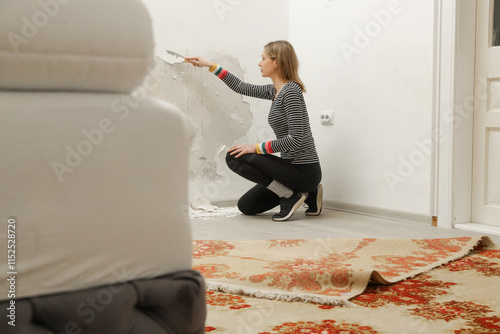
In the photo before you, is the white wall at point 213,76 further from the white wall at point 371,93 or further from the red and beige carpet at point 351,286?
the red and beige carpet at point 351,286

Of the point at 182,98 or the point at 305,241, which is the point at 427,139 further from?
the point at 182,98

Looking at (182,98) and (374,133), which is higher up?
(182,98)

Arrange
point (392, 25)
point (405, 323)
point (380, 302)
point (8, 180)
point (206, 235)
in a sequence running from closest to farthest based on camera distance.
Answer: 1. point (8, 180)
2. point (405, 323)
3. point (380, 302)
4. point (206, 235)
5. point (392, 25)

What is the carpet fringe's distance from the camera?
1851 millimetres

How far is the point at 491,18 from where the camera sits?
3434 mm

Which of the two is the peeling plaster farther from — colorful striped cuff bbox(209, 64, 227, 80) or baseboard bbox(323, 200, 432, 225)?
baseboard bbox(323, 200, 432, 225)

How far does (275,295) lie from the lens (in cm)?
191

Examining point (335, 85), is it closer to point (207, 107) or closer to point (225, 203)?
point (207, 107)

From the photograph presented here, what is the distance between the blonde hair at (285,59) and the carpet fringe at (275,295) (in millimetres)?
2062

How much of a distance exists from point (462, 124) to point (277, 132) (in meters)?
1.15

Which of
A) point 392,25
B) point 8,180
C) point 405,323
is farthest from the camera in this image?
point 392,25

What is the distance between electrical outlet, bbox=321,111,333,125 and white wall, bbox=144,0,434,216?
0.14 ft

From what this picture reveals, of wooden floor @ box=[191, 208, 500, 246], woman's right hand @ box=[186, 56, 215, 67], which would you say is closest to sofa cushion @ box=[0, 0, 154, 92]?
wooden floor @ box=[191, 208, 500, 246]

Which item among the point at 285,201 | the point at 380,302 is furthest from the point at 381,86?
the point at 380,302
